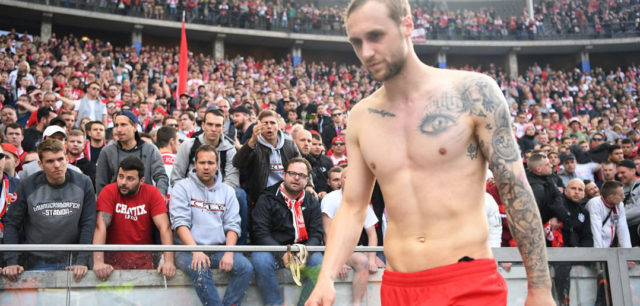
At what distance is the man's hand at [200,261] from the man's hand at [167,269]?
12cm

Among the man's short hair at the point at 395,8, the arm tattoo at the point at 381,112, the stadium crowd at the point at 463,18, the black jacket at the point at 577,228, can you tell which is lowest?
the black jacket at the point at 577,228

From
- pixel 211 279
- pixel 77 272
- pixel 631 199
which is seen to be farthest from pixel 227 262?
pixel 631 199

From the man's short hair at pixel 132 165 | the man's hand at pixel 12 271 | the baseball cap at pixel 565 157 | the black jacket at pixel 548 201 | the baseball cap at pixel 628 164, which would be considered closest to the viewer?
the man's hand at pixel 12 271

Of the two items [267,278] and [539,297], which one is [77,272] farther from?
[539,297]

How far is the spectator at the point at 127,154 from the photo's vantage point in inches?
225

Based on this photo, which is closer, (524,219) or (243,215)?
(524,219)

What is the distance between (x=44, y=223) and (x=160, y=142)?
253 cm

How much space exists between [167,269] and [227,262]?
1.30 feet

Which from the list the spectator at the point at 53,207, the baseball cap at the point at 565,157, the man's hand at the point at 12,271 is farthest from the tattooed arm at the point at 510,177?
the baseball cap at the point at 565,157

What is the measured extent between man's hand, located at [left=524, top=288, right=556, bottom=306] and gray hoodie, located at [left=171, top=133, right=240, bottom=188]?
13.8 ft

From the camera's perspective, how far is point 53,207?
463cm

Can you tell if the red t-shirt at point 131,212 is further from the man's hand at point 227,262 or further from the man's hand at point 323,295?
the man's hand at point 323,295

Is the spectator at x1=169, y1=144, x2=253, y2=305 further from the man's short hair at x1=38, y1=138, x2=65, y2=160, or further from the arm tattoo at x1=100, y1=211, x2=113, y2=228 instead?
the man's short hair at x1=38, y1=138, x2=65, y2=160

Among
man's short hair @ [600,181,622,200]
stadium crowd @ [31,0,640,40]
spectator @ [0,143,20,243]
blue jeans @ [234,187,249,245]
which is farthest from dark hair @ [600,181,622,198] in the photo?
stadium crowd @ [31,0,640,40]
